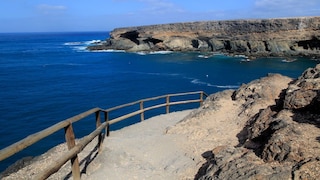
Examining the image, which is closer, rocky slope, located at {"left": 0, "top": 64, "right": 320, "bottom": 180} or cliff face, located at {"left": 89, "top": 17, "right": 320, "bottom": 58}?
rocky slope, located at {"left": 0, "top": 64, "right": 320, "bottom": 180}

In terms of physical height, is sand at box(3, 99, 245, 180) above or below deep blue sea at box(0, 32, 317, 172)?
above

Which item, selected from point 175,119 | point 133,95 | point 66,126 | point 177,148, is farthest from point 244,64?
point 66,126

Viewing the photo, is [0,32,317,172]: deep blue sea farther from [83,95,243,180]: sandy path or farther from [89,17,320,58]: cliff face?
[83,95,243,180]: sandy path

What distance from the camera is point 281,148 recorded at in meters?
5.64

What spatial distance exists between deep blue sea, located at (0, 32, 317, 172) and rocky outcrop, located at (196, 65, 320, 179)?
17264 mm

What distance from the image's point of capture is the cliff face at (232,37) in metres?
73.9

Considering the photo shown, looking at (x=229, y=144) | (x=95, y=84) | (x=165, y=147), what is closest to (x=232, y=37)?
(x=95, y=84)

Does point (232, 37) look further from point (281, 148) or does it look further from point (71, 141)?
point (71, 141)

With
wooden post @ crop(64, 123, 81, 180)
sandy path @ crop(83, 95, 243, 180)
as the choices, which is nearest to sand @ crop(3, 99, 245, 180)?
sandy path @ crop(83, 95, 243, 180)

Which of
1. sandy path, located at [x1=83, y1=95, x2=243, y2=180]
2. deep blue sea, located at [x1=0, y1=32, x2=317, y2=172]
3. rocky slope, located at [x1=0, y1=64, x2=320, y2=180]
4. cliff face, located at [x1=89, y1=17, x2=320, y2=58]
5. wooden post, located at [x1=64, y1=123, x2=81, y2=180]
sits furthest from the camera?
cliff face, located at [x1=89, y1=17, x2=320, y2=58]

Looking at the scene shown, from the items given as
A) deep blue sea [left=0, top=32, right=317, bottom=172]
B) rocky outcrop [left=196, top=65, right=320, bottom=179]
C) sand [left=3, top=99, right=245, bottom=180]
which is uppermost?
rocky outcrop [left=196, top=65, right=320, bottom=179]

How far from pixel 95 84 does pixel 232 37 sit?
50993mm

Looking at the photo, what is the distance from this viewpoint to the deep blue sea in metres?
27.4

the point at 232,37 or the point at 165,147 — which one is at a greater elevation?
the point at 232,37
